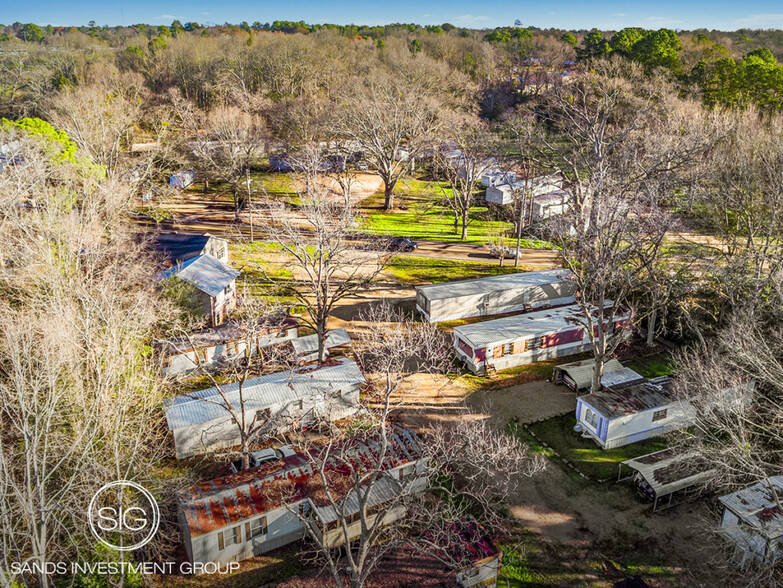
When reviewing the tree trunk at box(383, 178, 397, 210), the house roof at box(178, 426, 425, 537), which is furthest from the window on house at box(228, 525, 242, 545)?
the tree trunk at box(383, 178, 397, 210)

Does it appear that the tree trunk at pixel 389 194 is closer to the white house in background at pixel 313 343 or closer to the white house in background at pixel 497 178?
the white house in background at pixel 497 178

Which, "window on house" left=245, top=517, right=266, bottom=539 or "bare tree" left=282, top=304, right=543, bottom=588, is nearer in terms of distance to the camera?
"bare tree" left=282, top=304, right=543, bottom=588

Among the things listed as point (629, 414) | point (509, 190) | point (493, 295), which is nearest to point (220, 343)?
point (493, 295)

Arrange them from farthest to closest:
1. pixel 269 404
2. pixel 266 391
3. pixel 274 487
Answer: pixel 266 391 < pixel 269 404 < pixel 274 487

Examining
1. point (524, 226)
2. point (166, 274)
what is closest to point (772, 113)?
point (524, 226)

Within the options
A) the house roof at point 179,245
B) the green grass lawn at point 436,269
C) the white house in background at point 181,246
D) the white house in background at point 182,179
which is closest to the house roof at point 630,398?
the green grass lawn at point 436,269

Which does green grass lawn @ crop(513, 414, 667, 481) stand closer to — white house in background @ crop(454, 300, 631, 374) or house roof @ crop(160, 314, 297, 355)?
white house in background @ crop(454, 300, 631, 374)

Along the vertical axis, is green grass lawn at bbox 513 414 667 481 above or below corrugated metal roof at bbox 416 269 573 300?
below

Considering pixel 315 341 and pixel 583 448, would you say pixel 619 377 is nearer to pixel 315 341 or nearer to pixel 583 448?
pixel 583 448
